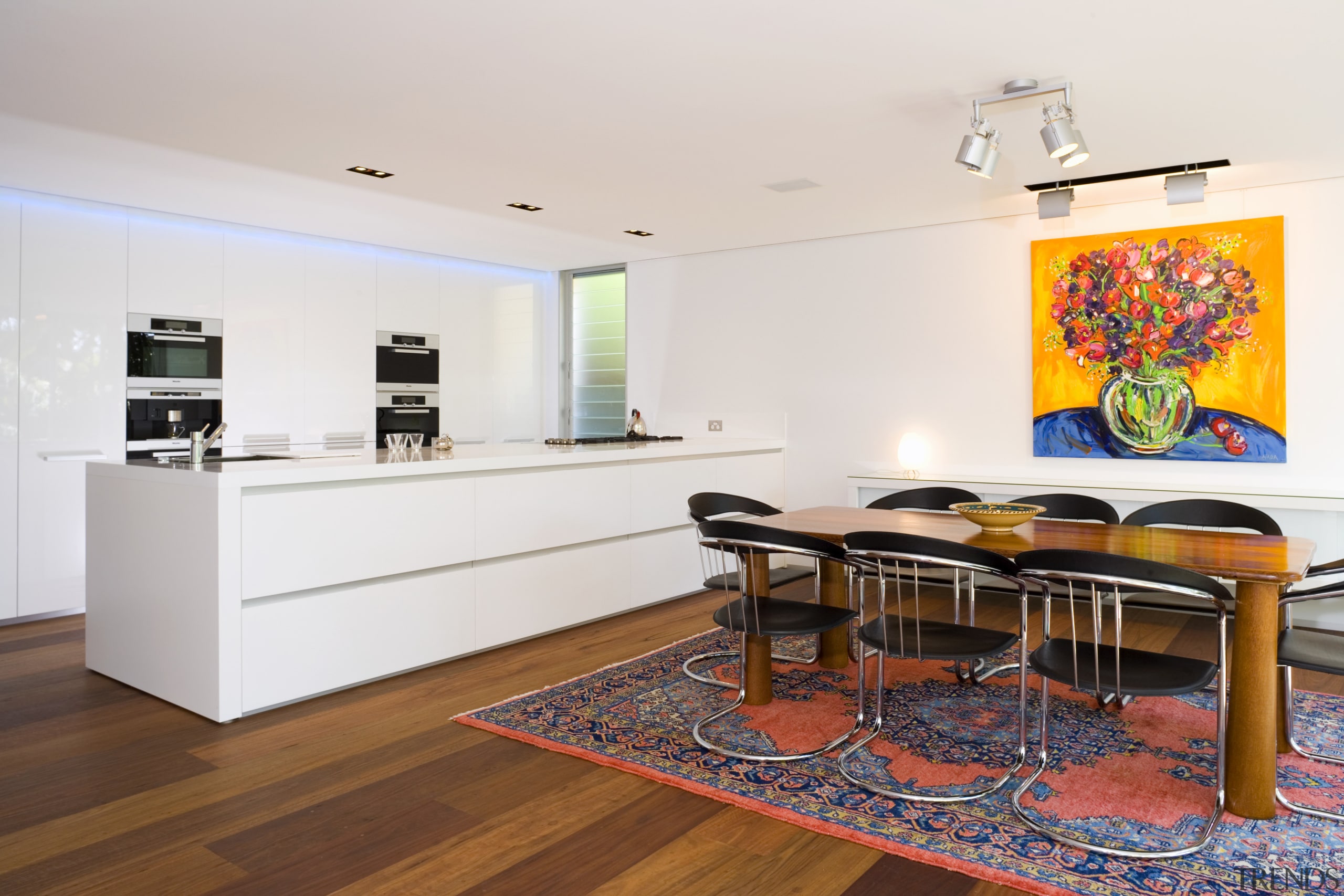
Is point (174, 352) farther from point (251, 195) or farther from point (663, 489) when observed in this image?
point (663, 489)

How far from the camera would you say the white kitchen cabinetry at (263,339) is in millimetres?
5949

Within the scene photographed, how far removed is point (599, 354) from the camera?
26.8 feet

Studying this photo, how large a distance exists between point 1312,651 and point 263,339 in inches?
233

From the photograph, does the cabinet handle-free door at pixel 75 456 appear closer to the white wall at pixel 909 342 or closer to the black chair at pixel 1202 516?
the white wall at pixel 909 342

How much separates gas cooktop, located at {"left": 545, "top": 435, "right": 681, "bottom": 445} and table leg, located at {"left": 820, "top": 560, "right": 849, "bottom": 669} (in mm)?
2152

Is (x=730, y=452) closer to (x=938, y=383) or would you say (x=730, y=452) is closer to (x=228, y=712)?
(x=938, y=383)

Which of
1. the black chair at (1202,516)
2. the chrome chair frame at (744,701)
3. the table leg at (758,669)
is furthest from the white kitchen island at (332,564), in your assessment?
the black chair at (1202,516)

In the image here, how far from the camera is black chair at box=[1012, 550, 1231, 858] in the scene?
8.29ft

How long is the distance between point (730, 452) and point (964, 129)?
2.89 metres

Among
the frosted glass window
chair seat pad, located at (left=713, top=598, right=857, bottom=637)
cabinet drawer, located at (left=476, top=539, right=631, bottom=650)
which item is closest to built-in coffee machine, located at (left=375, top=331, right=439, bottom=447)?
the frosted glass window

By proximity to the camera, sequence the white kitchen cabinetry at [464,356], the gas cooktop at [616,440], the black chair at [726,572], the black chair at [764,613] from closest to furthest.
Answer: the black chair at [764,613] → the black chair at [726,572] → the gas cooktop at [616,440] → the white kitchen cabinetry at [464,356]

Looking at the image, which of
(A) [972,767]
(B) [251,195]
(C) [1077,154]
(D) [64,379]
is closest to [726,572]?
(A) [972,767]

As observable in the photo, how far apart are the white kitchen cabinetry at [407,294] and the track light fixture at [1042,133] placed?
4600 mm

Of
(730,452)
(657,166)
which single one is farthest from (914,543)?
(730,452)
